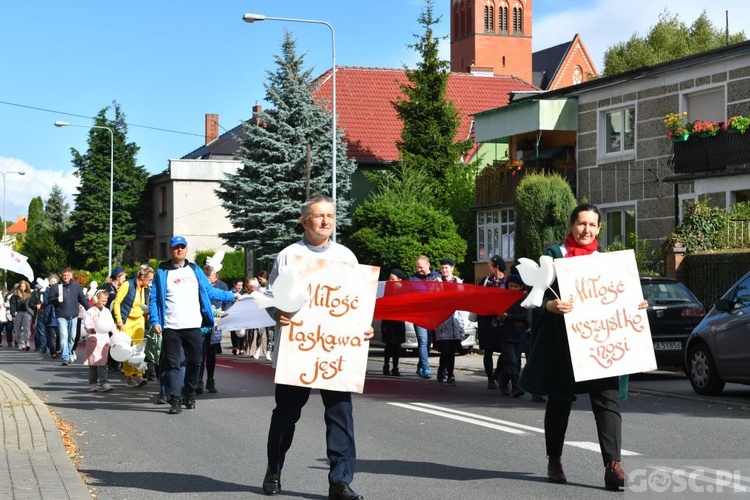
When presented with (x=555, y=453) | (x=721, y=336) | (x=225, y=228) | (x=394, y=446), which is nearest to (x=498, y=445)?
(x=394, y=446)

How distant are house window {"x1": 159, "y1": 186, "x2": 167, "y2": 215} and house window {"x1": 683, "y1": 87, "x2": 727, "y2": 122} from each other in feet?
153

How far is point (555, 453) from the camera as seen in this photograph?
8.42 m

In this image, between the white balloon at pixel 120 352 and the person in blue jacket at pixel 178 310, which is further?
the white balloon at pixel 120 352

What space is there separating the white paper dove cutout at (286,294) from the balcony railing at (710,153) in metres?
24.1

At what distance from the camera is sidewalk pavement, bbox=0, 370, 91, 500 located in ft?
26.2

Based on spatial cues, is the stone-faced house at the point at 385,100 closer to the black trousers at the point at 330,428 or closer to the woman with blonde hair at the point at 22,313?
the woman with blonde hair at the point at 22,313

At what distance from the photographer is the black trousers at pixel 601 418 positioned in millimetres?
8000

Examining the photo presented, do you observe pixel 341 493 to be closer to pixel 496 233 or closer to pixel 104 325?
pixel 104 325

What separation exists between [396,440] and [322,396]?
132 inches

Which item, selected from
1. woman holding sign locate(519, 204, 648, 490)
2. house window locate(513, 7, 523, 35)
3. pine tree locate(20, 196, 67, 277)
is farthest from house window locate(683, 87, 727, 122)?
house window locate(513, 7, 523, 35)

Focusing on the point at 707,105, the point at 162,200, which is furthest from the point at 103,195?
the point at 707,105

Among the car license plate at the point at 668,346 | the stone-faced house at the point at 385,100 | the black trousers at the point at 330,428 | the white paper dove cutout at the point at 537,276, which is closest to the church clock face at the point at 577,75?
the stone-faced house at the point at 385,100

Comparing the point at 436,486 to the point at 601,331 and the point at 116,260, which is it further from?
the point at 116,260

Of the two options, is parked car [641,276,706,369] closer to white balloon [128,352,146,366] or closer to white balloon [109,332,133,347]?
white balloon [128,352,146,366]
